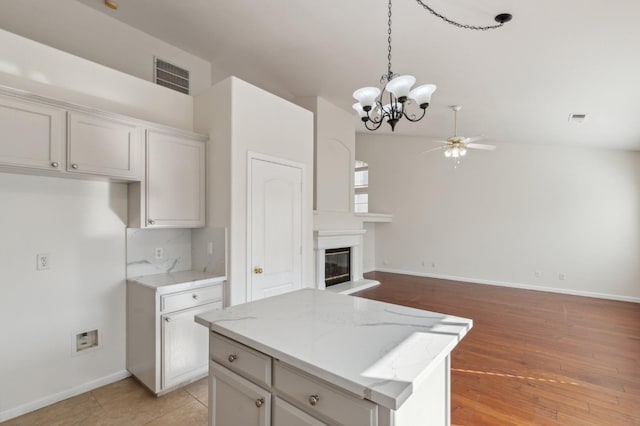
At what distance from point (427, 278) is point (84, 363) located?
6.48m

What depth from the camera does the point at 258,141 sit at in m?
3.13

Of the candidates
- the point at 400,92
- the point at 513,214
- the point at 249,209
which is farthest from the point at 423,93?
the point at 513,214

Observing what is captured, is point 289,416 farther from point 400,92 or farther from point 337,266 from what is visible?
point 337,266

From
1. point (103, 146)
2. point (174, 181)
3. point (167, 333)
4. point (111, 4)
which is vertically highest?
point (111, 4)

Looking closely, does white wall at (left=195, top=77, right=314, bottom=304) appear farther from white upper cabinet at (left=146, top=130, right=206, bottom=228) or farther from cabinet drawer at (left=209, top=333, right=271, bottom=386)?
cabinet drawer at (left=209, top=333, right=271, bottom=386)

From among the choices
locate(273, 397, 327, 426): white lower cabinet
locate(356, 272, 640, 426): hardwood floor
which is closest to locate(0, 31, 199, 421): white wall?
locate(273, 397, 327, 426): white lower cabinet

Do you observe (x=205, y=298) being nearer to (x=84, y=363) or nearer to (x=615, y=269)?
(x=84, y=363)

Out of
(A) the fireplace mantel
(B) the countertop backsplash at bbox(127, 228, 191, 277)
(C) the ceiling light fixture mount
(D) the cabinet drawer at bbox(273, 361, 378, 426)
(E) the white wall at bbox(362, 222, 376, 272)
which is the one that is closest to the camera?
(D) the cabinet drawer at bbox(273, 361, 378, 426)

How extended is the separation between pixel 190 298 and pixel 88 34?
2.78 metres

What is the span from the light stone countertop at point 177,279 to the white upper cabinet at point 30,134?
1.08 metres

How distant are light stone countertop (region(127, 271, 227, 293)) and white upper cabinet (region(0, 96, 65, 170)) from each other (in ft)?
3.55

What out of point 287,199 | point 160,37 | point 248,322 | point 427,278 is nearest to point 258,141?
point 287,199

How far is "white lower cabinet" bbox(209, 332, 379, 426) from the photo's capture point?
39.7 inches

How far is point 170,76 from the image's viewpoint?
3.69 m
